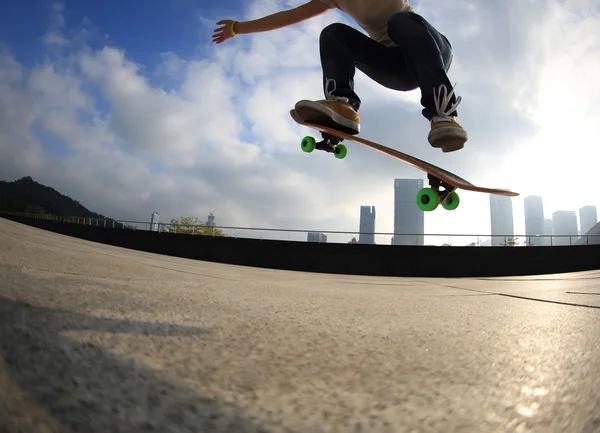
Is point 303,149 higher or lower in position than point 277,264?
higher

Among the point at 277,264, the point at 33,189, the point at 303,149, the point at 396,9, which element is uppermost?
the point at 33,189

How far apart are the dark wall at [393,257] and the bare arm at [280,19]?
9027mm

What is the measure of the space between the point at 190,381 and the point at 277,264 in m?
12.1

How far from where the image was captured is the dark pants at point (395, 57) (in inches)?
110

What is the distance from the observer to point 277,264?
12359 millimetres

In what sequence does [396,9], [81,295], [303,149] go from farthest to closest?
[303,149] → [396,9] → [81,295]

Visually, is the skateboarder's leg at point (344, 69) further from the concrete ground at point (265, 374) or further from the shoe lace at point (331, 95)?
the concrete ground at point (265, 374)

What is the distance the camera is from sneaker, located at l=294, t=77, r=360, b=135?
312 centimetres

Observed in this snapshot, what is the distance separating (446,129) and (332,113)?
1.13 metres

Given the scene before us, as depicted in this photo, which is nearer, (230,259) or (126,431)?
(126,431)

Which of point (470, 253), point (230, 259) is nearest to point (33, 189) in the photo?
point (230, 259)

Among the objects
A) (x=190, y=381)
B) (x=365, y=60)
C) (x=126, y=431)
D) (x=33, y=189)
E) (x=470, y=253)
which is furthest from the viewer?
(x=33, y=189)

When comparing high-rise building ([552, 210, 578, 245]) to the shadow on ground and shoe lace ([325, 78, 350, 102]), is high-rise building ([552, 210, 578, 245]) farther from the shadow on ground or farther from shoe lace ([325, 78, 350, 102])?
the shadow on ground

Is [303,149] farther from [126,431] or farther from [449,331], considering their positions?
[126,431]
